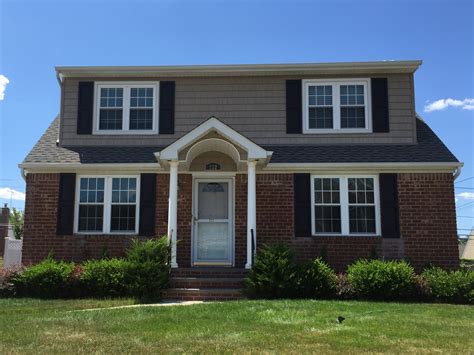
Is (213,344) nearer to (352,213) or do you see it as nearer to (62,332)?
(62,332)

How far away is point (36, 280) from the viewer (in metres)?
10.9

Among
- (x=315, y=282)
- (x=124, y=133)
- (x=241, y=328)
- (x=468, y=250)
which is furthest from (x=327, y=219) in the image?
(x=468, y=250)

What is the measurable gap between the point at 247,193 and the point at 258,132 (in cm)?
204

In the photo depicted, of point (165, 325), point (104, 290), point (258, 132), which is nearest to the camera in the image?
point (165, 325)

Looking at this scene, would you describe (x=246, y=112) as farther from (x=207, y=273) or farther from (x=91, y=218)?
(x=91, y=218)

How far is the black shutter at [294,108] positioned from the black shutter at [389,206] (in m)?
2.70

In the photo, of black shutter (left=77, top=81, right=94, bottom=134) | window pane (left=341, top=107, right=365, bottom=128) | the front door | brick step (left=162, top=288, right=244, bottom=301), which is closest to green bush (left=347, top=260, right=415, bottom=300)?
brick step (left=162, top=288, right=244, bottom=301)

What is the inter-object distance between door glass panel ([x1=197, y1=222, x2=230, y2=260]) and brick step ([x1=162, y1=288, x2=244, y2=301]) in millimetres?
2279

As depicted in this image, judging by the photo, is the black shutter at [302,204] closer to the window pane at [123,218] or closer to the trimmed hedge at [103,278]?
the trimmed hedge at [103,278]

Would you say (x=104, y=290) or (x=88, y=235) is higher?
(x=88, y=235)

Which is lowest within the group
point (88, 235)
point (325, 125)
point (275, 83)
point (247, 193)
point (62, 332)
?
point (62, 332)

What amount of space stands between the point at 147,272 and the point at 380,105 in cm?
791

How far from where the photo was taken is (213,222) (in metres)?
13.3

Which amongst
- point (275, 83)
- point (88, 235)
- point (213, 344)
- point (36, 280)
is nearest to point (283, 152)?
point (275, 83)
